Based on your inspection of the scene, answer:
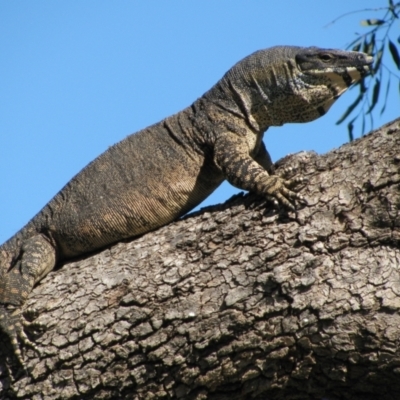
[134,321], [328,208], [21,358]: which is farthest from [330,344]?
[21,358]

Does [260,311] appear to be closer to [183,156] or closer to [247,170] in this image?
[247,170]

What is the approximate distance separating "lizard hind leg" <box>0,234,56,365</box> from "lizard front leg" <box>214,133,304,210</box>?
1.76 meters

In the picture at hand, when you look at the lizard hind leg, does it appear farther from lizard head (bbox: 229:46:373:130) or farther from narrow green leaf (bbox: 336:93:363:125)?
narrow green leaf (bbox: 336:93:363:125)

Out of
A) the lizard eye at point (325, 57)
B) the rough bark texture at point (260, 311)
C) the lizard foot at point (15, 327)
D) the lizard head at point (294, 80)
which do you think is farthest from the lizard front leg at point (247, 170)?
the lizard foot at point (15, 327)

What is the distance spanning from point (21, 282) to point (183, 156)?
1881 mm

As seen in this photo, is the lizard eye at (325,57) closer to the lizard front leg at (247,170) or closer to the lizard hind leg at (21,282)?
the lizard front leg at (247,170)

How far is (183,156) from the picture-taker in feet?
23.0

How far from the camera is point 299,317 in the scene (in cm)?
509

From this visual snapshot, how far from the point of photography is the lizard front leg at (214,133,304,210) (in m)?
5.56

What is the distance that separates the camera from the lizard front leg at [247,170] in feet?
18.2

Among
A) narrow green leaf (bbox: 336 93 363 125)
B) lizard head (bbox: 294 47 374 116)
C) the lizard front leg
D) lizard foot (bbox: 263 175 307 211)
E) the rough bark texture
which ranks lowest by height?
the rough bark texture

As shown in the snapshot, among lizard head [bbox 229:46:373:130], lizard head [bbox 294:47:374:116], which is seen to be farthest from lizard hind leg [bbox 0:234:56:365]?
lizard head [bbox 294:47:374:116]

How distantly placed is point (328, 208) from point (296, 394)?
1.37 meters

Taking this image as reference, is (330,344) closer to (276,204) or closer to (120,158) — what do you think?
(276,204)
